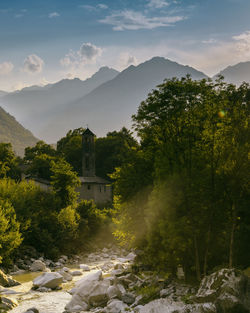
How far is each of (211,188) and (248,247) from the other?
12.7 ft

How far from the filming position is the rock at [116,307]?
65.6 ft

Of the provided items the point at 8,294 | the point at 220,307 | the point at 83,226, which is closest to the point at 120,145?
the point at 83,226

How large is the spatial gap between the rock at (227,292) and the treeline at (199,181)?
3705 mm

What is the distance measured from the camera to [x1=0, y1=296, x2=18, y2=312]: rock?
67.9 ft

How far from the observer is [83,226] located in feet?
165

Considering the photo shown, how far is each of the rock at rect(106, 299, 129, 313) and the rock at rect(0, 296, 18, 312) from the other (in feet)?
17.4

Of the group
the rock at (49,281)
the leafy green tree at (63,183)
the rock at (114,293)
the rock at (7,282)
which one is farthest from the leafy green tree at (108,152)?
the rock at (114,293)

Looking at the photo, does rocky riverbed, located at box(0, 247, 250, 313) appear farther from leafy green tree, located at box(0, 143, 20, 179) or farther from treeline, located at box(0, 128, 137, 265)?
leafy green tree, located at box(0, 143, 20, 179)

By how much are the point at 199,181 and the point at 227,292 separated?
776 centimetres

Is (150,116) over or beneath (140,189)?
over

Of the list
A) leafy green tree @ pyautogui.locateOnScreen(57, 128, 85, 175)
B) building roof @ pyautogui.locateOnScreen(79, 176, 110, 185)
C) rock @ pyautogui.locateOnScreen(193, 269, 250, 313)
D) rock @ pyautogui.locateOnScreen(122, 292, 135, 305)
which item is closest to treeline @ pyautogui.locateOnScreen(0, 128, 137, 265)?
rock @ pyautogui.locateOnScreen(122, 292, 135, 305)

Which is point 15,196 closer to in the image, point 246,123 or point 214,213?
point 214,213

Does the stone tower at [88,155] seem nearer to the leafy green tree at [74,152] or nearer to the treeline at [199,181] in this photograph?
the leafy green tree at [74,152]

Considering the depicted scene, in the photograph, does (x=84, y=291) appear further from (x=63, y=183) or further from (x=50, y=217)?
(x=63, y=183)
